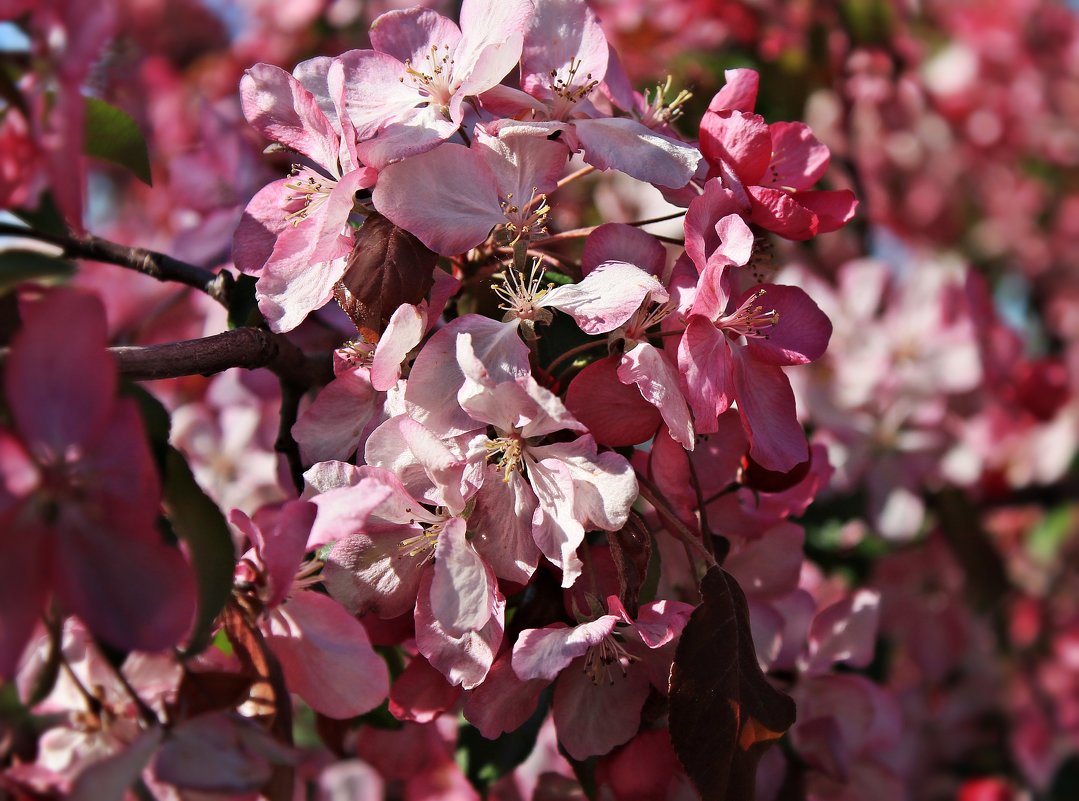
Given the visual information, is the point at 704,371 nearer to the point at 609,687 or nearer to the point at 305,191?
the point at 609,687

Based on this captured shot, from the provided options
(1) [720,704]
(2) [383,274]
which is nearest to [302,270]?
(2) [383,274]

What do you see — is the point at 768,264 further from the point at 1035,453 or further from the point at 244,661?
the point at 1035,453

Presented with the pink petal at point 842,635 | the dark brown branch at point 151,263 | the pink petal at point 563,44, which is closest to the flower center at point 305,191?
the dark brown branch at point 151,263

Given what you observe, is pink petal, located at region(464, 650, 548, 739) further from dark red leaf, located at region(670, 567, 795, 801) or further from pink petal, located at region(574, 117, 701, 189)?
pink petal, located at region(574, 117, 701, 189)

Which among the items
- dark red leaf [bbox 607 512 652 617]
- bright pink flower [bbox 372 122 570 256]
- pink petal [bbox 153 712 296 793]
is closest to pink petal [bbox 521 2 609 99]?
bright pink flower [bbox 372 122 570 256]

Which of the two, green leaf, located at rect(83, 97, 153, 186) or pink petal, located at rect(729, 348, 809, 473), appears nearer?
pink petal, located at rect(729, 348, 809, 473)

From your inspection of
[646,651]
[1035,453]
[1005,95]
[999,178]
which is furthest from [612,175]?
[999,178]

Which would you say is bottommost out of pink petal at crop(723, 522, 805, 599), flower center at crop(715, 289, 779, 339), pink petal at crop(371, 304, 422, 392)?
pink petal at crop(723, 522, 805, 599)
